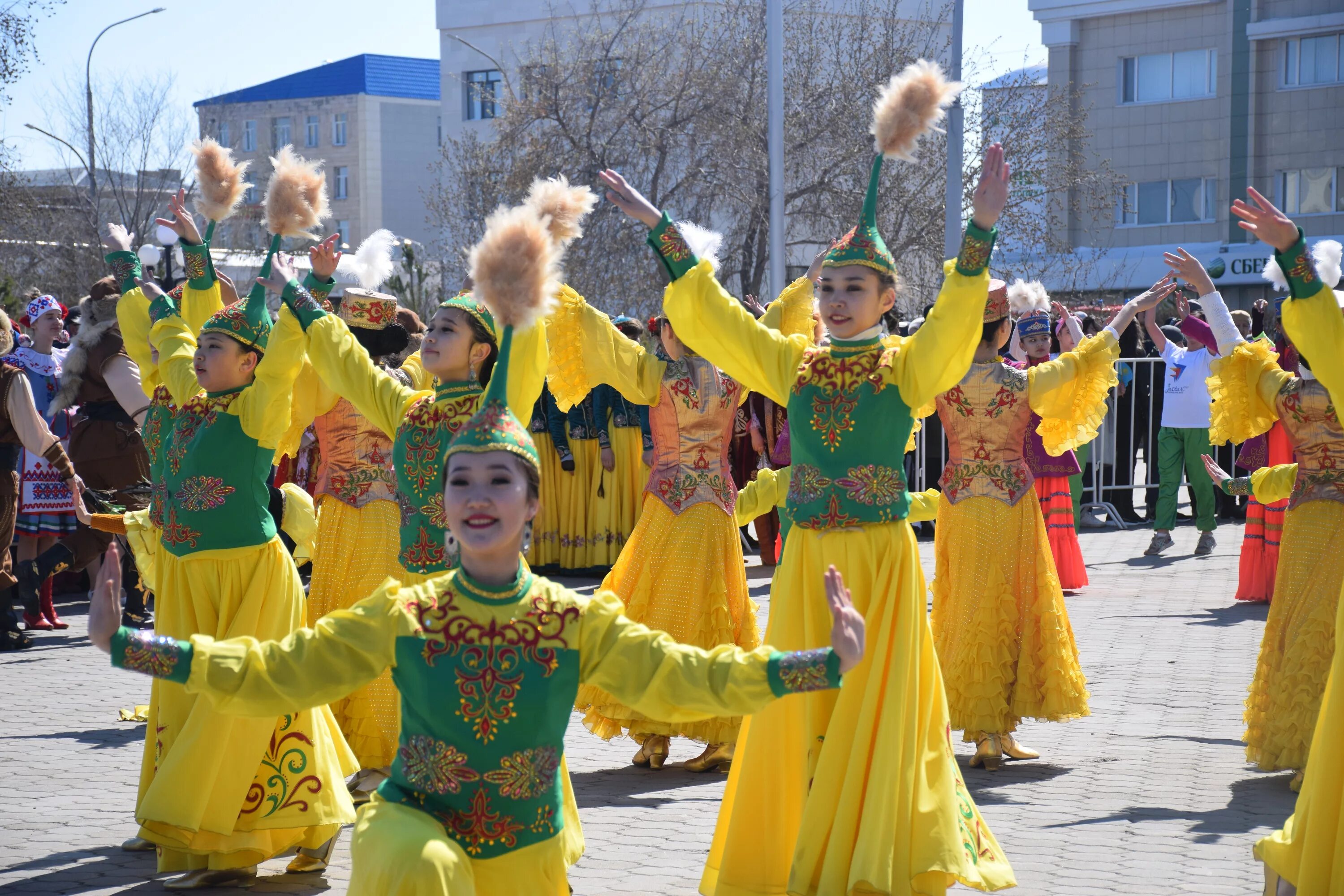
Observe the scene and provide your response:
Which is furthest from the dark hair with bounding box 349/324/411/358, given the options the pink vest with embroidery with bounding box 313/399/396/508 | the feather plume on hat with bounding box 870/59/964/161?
the feather plume on hat with bounding box 870/59/964/161

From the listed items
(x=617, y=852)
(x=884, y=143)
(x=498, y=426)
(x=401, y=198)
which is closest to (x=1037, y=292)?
(x=884, y=143)

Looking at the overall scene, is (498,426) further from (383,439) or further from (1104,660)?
(1104,660)

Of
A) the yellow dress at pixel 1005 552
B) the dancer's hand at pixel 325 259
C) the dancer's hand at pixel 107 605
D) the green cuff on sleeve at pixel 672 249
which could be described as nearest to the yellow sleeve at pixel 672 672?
the dancer's hand at pixel 107 605

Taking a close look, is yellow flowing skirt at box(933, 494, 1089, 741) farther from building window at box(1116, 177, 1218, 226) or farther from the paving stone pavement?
building window at box(1116, 177, 1218, 226)

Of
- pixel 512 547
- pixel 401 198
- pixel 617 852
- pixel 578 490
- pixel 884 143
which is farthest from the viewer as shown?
pixel 401 198

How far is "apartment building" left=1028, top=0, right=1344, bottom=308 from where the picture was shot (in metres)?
36.0

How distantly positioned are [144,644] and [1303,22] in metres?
37.8

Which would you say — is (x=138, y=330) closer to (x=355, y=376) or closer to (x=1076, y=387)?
(x=355, y=376)

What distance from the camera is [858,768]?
4.53 meters

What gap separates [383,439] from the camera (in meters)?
6.98

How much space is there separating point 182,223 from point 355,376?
4.15 ft

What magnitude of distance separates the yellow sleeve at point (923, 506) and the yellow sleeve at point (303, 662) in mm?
2231

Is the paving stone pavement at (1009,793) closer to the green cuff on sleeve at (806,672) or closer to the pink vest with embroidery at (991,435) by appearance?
the pink vest with embroidery at (991,435)

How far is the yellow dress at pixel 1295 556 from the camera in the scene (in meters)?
6.25
